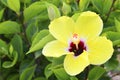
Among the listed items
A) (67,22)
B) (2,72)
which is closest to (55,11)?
(67,22)

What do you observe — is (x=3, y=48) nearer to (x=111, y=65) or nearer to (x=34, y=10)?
(x=34, y=10)

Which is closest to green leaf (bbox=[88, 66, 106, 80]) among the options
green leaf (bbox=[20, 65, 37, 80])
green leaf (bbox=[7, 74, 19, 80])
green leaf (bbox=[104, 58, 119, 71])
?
green leaf (bbox=[104, 58, 119, 71])

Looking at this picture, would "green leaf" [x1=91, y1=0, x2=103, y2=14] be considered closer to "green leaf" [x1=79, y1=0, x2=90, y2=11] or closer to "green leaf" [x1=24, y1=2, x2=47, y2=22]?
"green leaf" [x1=79, y1=0, x2=90, y2=11]

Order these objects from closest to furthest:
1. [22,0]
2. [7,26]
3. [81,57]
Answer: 1. [81,57]
2. [7,26]
3. [22,0]

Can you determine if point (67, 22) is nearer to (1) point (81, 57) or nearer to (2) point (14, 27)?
(1) point (81, 57)

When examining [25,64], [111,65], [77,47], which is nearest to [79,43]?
[77,47]

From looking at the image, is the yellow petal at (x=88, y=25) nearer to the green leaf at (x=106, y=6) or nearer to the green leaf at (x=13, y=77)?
the green leaf at (x=106, y=6)
